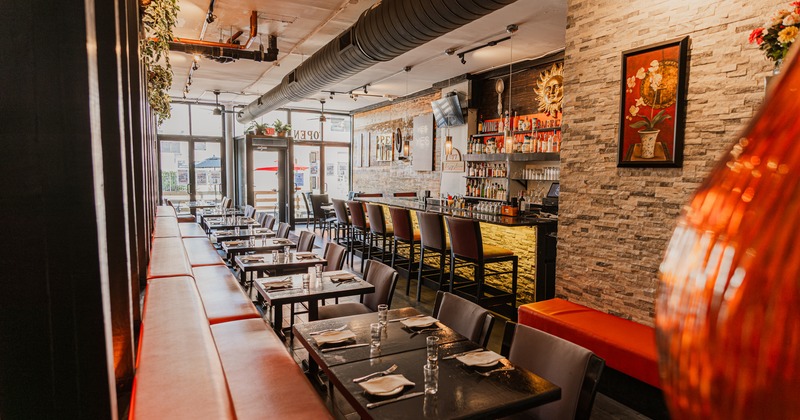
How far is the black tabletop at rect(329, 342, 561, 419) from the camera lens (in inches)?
75.7

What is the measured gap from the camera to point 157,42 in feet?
14.7

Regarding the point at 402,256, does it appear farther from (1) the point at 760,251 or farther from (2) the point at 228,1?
(1) the point at 760,251

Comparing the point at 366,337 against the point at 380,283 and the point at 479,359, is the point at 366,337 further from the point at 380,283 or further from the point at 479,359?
the point at 380,283

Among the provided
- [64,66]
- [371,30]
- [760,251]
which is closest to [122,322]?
[64,66]

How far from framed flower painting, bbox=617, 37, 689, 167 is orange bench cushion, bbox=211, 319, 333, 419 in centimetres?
279

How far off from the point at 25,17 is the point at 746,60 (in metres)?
3.54

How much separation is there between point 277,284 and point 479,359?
2.09 metres

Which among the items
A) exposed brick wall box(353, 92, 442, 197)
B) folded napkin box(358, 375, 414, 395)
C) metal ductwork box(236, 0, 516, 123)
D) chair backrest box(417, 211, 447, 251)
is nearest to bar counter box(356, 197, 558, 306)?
chair backrest box(417, 211, 447, 251)

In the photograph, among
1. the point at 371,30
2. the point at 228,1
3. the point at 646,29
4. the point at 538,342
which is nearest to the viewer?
the point at 538,342

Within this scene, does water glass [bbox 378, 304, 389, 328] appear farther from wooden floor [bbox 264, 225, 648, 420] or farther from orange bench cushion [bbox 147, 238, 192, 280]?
orange bench cushion [bbox 147, 238, 192, 280]

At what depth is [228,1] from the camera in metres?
5.53

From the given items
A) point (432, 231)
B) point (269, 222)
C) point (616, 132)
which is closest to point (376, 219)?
point (432, 231)

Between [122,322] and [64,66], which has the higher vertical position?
[64,66]

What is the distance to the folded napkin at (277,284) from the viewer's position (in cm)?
388
